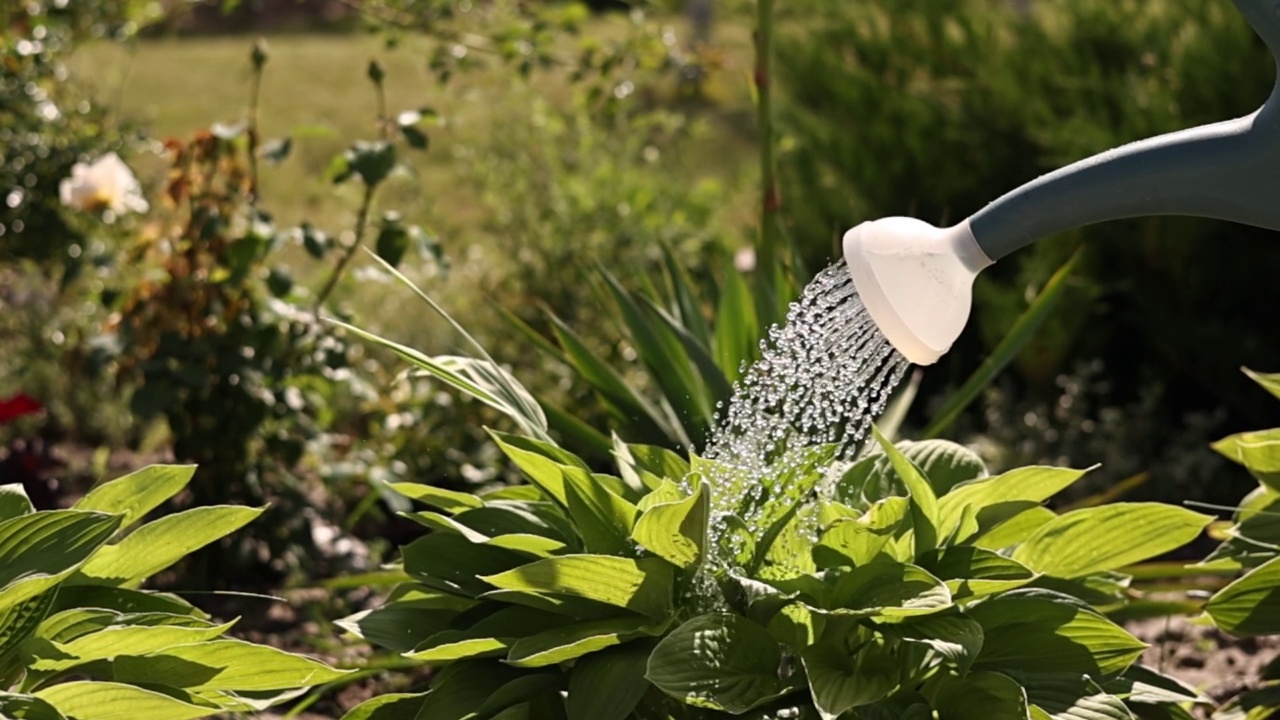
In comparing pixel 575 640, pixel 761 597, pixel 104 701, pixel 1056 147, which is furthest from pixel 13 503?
pixel 1056 147

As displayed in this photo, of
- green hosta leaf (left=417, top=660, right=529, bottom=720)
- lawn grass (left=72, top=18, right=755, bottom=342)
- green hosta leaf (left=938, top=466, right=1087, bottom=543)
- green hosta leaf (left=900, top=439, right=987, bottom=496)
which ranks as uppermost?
green hosta leaf (left=938, top=466, right=1087, bottom=543)

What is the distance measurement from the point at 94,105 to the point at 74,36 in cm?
20

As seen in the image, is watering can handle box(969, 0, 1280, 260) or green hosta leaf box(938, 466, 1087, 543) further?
green hosta leaf box(938, 466, 1087, 543)

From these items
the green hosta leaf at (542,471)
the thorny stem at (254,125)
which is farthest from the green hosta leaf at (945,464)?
the thorny stem at (254,125)

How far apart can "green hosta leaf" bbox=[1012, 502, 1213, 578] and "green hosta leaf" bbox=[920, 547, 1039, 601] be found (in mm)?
183

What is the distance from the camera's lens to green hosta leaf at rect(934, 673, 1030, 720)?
1866mm

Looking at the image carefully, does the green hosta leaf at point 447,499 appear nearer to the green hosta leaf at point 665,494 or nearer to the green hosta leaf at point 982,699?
the green hosta leaf at point 665,494

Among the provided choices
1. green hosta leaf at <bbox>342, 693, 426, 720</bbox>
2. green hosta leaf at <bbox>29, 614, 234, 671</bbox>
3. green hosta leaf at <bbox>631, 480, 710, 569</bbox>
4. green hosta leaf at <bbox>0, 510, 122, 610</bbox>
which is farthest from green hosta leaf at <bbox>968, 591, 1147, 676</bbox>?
green hosta leaf at <bbox>0, 510, 122, 610</bbox>

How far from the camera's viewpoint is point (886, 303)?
1.57 meters

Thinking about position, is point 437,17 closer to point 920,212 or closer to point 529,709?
point 920,212

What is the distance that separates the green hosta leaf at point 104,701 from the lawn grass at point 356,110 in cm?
232

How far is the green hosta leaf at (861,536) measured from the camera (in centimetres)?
194

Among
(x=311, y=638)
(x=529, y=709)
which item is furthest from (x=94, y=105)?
(x=529, y=709)

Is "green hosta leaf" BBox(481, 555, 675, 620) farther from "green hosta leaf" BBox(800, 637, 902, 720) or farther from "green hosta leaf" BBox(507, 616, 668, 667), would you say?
"green hosta leaf" BBox(800, 637, 902, 720)
